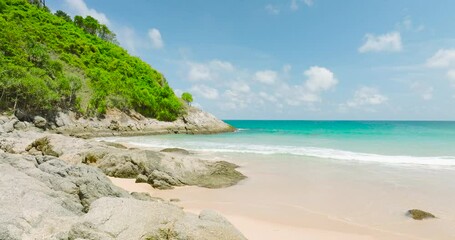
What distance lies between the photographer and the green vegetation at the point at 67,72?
4034 cm

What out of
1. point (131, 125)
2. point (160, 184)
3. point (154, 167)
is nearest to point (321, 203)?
point (160, 184)

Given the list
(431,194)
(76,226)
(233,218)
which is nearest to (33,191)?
(76,226)

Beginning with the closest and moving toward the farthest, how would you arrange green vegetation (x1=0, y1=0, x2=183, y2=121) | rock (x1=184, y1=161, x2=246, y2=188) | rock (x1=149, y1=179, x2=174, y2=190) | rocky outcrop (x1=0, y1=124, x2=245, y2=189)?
rock (x1=149, y1=179, x2=174, y2=190) → rocky outcrop (x1=0, y1=124, x2=245, y2=189) → rock (x1=184, y1=161, x2=246, y2=188) → green vegetation (x1=0, y1=0, x2=183, y2=121)

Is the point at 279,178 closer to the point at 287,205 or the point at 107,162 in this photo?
the point at 287,205

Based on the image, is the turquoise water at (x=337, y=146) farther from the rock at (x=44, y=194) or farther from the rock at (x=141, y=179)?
the rock at (x=44, y=194)

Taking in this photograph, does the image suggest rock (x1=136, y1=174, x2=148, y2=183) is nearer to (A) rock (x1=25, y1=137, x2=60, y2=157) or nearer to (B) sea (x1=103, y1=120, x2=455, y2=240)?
(B) sea (x1=103, y1=120, x2=455, y2=240)

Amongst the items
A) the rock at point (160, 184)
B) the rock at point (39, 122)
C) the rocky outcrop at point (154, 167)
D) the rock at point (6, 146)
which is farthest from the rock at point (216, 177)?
the rock at point (39, 122)

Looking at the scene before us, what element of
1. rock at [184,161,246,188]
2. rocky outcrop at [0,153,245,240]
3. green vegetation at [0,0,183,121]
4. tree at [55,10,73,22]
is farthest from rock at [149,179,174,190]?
tree at [55,10,73,22]

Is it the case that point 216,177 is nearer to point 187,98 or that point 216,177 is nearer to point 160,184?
point 160,184

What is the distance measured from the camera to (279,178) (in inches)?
607

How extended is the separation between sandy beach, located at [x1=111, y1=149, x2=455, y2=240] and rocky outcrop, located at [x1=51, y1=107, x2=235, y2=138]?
3346 cm

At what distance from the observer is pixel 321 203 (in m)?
11.2

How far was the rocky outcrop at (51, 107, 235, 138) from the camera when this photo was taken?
43234mm

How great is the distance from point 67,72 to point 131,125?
17.4 m
